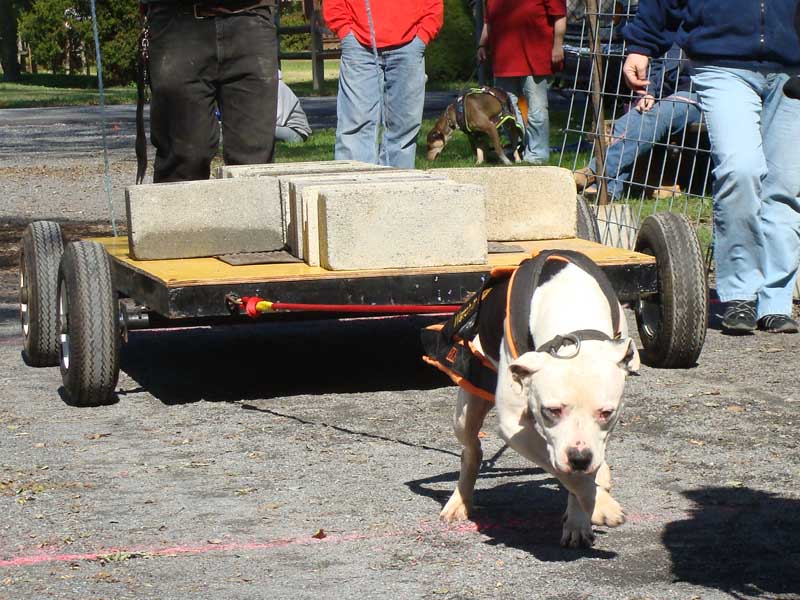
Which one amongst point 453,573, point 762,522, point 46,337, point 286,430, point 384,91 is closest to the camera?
point 453,573

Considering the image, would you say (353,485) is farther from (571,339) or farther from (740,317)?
(740,317)

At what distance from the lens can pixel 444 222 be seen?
602 cm

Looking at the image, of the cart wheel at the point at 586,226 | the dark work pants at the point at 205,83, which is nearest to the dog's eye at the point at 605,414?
the cart wheel at the point at 586,226

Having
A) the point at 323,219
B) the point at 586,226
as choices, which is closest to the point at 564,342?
the point at 323,219

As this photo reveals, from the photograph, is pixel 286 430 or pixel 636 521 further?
pixel 286 430

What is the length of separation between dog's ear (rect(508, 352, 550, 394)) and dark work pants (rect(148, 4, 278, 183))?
418 centimetres

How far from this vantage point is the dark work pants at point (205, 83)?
760 cm

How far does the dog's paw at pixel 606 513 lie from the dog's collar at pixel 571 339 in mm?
543

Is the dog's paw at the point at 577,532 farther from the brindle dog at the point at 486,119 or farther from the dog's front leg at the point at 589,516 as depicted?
the brindle dog at the point at 486,119

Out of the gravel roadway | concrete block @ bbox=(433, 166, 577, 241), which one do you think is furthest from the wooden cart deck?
concrete block @ bbox=(433, 166, 577, 241)

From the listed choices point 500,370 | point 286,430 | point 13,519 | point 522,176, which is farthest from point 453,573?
point 522,176

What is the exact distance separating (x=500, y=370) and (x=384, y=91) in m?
5.33

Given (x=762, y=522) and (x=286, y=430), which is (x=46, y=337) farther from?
(x=762, y=522)

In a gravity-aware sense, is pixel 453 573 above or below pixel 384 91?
below
